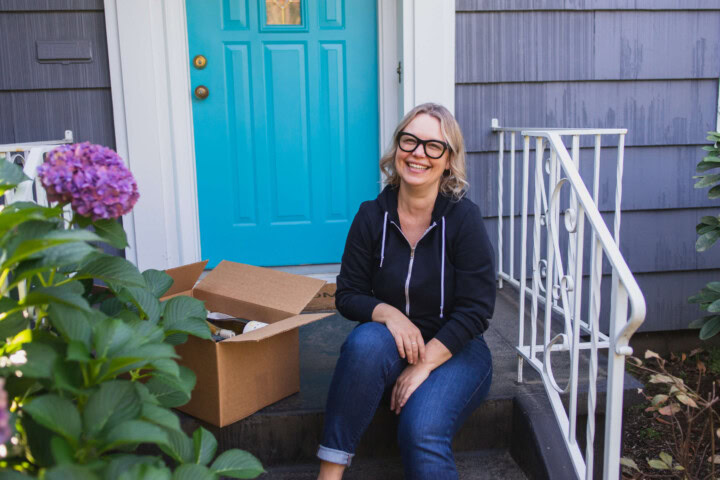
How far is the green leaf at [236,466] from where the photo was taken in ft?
3.54

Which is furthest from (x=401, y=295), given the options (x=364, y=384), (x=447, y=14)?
(x=447, y=14)

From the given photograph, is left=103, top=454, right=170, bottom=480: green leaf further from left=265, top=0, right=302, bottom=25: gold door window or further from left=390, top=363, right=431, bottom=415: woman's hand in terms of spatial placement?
left=265, top=0, right=302, bottom=25: gold door window

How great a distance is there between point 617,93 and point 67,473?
2.81m

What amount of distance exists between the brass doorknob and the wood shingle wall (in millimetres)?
349

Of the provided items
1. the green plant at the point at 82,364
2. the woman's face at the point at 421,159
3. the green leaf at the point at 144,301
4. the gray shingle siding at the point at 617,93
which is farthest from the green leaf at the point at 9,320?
the gray shingle siding at the point at 617,93

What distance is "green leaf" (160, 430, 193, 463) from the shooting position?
1.09m

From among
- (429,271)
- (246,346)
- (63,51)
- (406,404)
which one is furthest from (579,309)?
(63,51)

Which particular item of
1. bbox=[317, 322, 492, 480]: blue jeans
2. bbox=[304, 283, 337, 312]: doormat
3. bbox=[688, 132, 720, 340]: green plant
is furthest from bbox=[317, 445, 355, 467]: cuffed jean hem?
bbox=[688, 132, 720, 340]: green plant

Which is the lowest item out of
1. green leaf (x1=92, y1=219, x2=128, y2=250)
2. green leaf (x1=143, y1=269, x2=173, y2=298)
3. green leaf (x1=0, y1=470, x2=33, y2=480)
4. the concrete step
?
the concrete step

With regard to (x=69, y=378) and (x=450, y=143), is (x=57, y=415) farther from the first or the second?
(x=450, y=143)

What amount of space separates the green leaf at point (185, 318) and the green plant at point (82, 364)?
0.08 m

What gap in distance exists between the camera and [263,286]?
2.09 meters

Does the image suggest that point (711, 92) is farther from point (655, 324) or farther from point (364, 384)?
point (364, 384)

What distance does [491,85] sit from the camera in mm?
2859
